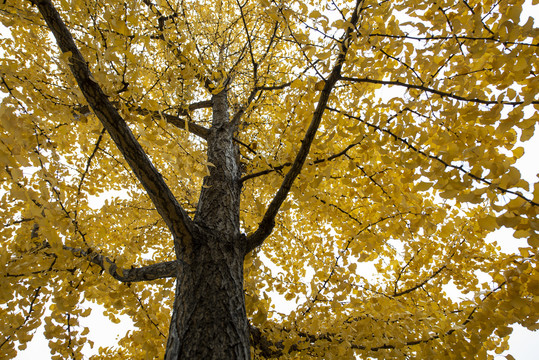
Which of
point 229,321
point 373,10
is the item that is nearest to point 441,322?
point 229,321

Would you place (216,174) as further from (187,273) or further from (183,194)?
(183,194)

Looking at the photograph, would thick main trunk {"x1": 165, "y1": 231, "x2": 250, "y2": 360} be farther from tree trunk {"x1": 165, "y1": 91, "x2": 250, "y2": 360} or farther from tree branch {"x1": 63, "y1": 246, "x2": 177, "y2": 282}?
tree branch {"x1": 63, "y1": 246, "x2": 177, "y2": 282}

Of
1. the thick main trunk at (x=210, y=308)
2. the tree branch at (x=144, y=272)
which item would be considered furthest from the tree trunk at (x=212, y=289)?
the tree branch at (x=144, y=272)

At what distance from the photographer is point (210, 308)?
1.58m

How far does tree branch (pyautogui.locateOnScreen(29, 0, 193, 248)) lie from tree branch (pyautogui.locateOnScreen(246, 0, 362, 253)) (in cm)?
54

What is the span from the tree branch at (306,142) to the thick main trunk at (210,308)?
265 mm

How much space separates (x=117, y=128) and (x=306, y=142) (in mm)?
1137

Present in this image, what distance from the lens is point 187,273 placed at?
5.79 ft

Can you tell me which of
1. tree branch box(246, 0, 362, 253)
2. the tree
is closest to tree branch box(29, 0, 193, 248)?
the tree

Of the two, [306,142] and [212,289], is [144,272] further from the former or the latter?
[306,142]

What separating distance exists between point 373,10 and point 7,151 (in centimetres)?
194

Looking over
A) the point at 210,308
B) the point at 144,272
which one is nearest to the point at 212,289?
the point at 210,308

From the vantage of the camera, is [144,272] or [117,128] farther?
[144,272]

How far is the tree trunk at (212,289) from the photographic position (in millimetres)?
1447
